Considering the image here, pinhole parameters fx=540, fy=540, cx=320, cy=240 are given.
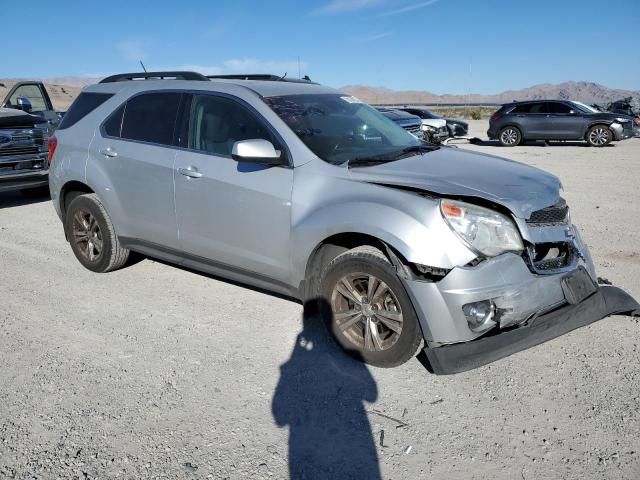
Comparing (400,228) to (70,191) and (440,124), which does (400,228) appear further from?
(440,124)

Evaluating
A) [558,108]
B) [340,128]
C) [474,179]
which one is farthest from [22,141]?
[558,108]

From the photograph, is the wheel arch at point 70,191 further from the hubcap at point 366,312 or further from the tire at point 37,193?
the tire at point 37,193

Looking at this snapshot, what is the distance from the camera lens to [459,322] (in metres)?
3.22

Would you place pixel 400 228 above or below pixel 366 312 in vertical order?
above

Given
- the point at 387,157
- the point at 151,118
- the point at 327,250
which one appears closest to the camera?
the point at 327,250

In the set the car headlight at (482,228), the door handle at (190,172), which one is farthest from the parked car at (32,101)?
the car headlight at (482,228)

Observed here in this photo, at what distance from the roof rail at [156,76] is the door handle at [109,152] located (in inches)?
33.1

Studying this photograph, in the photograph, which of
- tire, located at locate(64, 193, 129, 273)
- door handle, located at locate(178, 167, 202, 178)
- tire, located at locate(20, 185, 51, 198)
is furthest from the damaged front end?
tire, located at locate(20, 185, 51, 198)

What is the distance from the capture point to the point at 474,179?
358 cm

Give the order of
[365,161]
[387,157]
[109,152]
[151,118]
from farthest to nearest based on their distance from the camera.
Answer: [109,152]
[151,118]
[387,157]
[365,161]

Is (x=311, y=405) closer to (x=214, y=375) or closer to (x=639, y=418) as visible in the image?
(x=214, y=375)

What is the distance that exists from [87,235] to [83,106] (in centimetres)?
133

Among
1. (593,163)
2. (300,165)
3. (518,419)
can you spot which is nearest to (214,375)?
(300,165)

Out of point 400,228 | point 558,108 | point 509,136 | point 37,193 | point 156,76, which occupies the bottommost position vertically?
point 37,193
